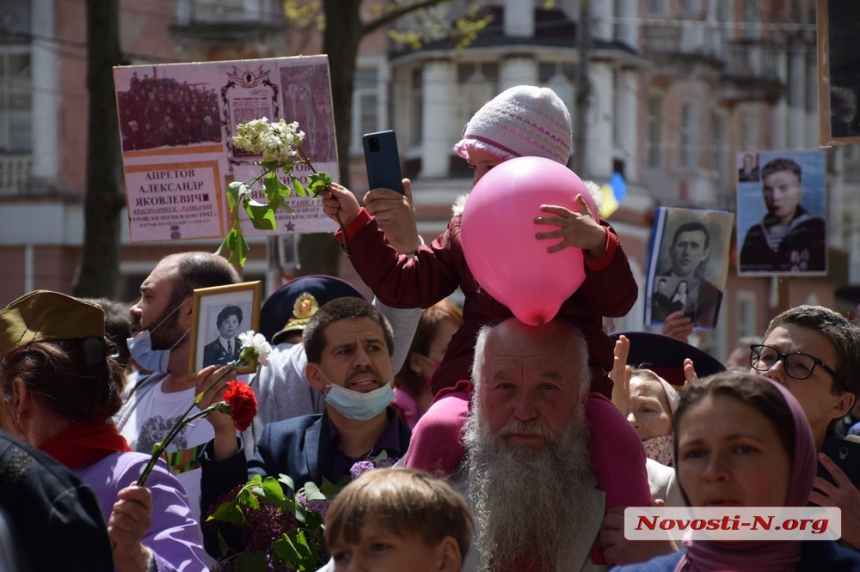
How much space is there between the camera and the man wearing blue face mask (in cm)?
442

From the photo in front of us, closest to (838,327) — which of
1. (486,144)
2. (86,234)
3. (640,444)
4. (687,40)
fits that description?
(640,444)

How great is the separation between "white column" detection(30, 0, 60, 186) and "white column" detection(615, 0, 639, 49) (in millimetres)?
12041

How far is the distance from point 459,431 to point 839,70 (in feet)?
7.16

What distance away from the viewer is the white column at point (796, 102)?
38.5m

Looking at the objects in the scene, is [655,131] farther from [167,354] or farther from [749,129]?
[167,354]

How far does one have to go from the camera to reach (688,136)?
3300 centimetres

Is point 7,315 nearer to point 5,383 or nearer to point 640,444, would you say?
point 5,383

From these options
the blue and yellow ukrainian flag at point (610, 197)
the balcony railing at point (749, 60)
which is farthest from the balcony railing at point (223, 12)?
the blue and yellow ukrainian flag at point (610, 197)

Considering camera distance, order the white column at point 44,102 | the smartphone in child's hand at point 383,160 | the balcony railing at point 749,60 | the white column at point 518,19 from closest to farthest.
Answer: the smartphone in child's hand at point 383,160 → the white column at point 44,102 → the white column at point 518,19 → the balcony railing at point 749,60

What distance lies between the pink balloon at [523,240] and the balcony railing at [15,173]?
2423 centimetres

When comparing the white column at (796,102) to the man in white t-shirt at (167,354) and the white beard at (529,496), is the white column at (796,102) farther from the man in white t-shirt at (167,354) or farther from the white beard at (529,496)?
the white beard at (529,496)

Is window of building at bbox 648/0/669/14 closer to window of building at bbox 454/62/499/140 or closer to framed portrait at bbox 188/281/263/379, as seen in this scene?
window of building at bbox 454/62/499/140

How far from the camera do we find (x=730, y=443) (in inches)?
119

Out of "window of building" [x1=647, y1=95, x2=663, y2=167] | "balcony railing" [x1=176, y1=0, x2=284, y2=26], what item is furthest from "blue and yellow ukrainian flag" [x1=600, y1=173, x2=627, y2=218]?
"window of building" [x1=647, y1=95, x2=663, y2=167]
